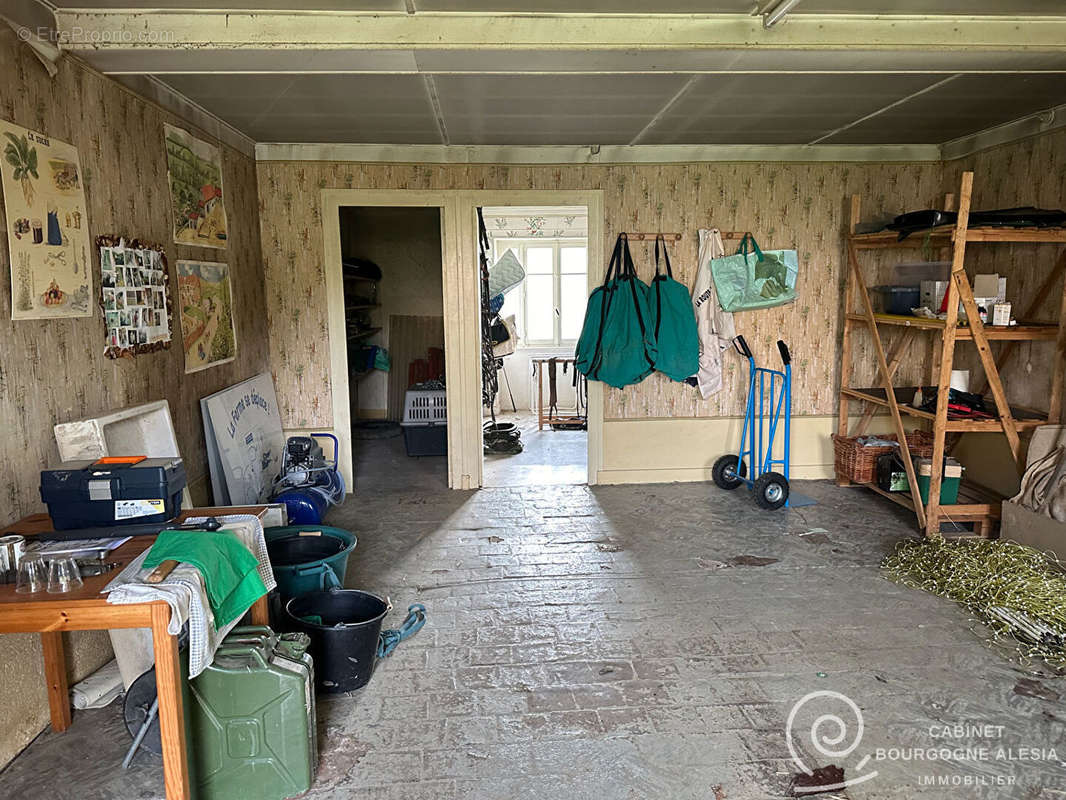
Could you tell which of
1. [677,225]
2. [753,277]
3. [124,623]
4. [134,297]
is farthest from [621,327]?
[124,623]

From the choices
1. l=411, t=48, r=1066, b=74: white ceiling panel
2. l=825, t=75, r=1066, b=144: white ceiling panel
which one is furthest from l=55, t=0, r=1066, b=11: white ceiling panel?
l=825, t=75, r=1066, b=144: white ceiling panel

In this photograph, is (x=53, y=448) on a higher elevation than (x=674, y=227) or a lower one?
lower

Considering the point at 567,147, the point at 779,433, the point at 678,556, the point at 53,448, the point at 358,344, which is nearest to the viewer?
the point at 53,448

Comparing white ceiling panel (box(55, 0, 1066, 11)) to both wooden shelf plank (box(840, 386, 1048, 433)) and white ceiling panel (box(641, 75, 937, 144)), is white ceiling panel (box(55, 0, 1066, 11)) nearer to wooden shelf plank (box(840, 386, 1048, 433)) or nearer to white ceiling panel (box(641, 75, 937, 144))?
white ceiling panel (box(641, 75, 937, 144))

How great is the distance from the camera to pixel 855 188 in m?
5.75

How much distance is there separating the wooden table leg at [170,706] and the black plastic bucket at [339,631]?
716mm

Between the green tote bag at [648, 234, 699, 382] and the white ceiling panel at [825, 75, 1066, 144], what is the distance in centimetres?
156

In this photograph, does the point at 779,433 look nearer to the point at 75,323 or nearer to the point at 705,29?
the point at 705,29

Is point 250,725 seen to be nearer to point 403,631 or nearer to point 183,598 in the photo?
point 183,598

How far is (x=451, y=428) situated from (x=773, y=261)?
2828mm

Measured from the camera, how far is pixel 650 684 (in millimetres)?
2959

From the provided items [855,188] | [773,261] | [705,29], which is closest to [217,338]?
[705,29]

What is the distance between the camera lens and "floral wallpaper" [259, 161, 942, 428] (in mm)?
5469

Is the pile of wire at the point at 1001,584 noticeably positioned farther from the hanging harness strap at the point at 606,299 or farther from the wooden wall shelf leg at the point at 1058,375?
the hanging harness strap at the point at 606,299
